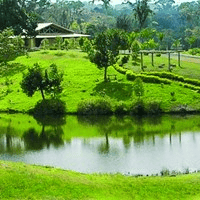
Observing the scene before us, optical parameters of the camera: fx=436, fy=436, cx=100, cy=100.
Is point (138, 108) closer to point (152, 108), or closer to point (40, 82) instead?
point (152, 108)

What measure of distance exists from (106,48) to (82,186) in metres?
51.1

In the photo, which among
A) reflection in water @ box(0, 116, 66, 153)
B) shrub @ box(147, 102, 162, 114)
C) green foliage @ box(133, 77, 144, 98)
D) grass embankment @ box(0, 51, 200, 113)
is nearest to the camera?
reflection in water @ box(0, 116, 66, 153)

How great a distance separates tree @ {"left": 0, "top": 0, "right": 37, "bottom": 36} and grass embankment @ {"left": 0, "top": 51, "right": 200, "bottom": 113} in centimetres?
1802

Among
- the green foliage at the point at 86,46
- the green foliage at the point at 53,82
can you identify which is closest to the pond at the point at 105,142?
the green foliage at the point at 53,82

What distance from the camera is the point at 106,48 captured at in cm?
7769

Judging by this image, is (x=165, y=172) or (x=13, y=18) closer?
(x=165, y=172)

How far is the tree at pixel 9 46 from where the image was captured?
9494cm

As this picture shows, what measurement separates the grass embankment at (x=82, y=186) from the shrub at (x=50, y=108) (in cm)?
3961

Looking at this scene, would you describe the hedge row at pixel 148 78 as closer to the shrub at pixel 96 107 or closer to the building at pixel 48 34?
the shrub at pixel 96 107

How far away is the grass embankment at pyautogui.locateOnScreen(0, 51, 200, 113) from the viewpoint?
70.5 m

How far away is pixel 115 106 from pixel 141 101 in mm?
4263

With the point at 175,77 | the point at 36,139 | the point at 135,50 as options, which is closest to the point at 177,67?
the point at 175,77

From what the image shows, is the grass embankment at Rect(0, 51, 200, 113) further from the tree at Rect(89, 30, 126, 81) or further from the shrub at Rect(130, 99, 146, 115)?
the tree at Rect(89, 30, 126, 81)

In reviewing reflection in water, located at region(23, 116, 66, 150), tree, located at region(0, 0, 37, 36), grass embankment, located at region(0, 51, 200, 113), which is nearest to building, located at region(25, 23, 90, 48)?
tree, located at region(0, 0, 37, 36)
